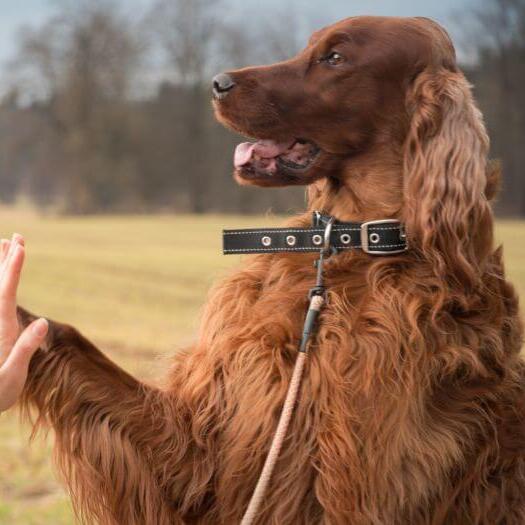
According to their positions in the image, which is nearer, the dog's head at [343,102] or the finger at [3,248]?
the finger at [3,248]

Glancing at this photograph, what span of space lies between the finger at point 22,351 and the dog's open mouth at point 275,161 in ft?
2.93

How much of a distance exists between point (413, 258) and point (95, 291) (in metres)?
11.0

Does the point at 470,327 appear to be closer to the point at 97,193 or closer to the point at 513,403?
the point at 513,403

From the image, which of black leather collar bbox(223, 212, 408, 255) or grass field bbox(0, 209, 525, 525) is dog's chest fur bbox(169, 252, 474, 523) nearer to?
black leather collar bbox(223, 212, 408, 255)

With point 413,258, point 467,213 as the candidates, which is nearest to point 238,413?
point 413,258

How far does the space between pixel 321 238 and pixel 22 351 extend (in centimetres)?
97

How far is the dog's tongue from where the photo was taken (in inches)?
106

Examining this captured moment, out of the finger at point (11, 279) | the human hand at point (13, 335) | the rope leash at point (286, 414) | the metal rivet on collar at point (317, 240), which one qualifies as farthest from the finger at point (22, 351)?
the metal rivet on collar at point (317, 240)

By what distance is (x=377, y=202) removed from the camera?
2.67m

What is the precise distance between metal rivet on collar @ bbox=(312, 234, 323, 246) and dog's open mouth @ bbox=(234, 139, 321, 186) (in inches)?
8.4

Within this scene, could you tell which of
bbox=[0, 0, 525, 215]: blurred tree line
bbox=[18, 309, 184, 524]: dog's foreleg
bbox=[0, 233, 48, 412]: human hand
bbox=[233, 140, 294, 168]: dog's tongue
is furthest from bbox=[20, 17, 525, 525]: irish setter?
bbox=[0, 0, 525, 215]: blurred tree line

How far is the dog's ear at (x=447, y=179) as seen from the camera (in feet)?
7.71

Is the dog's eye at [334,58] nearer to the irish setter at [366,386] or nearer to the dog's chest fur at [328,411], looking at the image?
the irish setter at [366,386]

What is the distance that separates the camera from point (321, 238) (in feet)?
8.34
